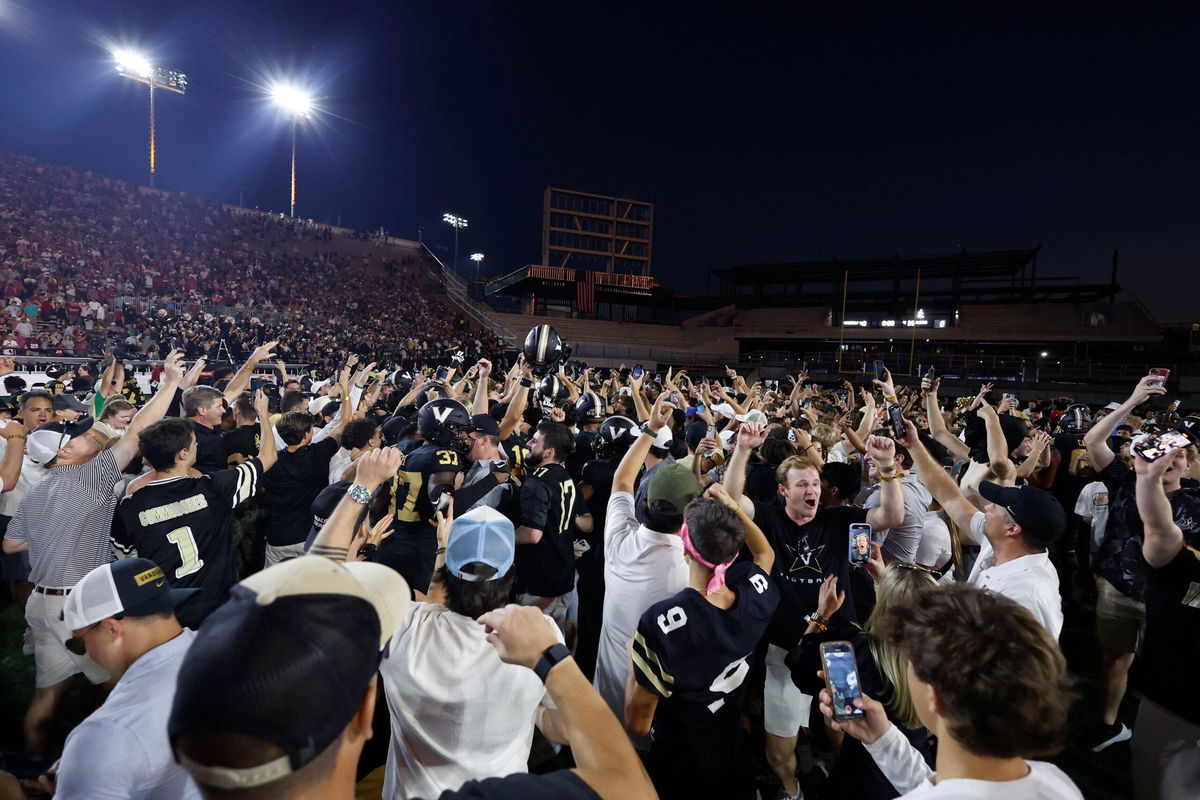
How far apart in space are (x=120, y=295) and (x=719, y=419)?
94.0 feet

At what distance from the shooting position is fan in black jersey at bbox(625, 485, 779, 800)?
220 centimetres

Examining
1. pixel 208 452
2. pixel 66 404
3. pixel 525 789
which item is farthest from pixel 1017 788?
pixel 66 404

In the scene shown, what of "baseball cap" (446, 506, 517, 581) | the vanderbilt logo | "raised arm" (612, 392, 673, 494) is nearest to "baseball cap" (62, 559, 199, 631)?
the vanderbilt logo

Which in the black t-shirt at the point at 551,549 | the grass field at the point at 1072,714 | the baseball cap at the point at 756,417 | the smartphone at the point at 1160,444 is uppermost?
the smartphone at the point at 1160,444

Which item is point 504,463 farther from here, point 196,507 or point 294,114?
point 294,114

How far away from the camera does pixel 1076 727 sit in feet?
12.7

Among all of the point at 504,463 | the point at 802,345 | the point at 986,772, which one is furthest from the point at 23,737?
the point at 802,345

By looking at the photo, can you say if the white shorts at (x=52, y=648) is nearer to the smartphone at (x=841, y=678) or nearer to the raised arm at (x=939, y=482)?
the smartphone at (x=841, y=678)

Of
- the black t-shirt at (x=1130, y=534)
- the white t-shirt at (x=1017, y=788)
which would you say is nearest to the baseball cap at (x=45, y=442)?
the white t-shirt at (x=1017, y=788)

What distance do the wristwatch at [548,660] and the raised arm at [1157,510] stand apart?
2740mm

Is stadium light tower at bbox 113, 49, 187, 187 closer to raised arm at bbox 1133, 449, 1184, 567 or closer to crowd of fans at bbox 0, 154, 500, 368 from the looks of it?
crowd of fans at bbox 0, 154, 500, 368

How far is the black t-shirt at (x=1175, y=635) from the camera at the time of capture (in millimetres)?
2475

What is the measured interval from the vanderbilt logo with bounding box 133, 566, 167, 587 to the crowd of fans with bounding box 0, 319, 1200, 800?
1.2 inches

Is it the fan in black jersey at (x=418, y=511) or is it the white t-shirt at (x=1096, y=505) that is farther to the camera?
the white t-shirt at (x=1096, y=505)
